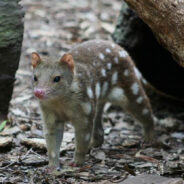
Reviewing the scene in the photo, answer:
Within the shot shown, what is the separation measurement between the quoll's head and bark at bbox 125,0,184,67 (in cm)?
93

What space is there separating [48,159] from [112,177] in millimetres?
821

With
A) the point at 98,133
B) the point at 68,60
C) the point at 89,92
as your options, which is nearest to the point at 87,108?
the point at 89,92

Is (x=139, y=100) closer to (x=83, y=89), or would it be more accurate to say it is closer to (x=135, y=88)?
(x=135, y=88)

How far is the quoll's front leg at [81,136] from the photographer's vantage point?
488 cm

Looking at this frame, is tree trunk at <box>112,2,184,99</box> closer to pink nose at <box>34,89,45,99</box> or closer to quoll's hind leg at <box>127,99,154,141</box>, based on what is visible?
quoll's hind leg at <box>127,99,154,141</box>

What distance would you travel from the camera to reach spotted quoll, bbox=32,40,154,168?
15.2 feet

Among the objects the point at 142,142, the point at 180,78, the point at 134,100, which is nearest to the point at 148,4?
the point at 134,100

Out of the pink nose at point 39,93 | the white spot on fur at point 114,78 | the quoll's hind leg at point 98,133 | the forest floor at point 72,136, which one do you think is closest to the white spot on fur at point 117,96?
the white spot on fur at point 114,78

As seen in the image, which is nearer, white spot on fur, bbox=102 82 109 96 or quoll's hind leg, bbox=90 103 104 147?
white spot on fur, bbox=102 82 109 96

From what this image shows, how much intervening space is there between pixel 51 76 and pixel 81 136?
0.78 meters

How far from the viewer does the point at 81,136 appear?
491cm

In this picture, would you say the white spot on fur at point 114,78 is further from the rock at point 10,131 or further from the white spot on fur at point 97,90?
the rock at point 10,131

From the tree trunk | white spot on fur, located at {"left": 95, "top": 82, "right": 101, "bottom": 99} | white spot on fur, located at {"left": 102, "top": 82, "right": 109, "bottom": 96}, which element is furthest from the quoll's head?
the tree trunk

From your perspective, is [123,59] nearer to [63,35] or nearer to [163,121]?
[163,121]
